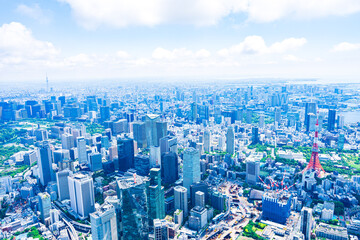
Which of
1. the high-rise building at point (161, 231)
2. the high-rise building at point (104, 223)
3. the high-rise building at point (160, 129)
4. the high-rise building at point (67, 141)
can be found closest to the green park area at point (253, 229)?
the high-rise building at point (161, 231)

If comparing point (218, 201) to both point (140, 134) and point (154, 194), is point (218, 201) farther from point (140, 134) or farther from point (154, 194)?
point (140, 134)

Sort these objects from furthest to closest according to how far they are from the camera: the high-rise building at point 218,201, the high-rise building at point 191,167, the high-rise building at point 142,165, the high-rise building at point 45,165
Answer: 1. the high-rise building at point 142,165
2. the high-rise building at point 45,165
3. the high-rise building at point 191,167
4. the high-rise building at point 218,201

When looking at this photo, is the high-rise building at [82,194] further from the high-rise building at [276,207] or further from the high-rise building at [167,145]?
the high-rise building at [276,207]

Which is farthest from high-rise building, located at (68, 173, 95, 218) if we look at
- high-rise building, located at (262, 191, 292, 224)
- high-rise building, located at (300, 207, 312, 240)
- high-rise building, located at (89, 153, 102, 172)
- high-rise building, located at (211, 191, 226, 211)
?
high-rise building, located at (300, 207, 312, 240)

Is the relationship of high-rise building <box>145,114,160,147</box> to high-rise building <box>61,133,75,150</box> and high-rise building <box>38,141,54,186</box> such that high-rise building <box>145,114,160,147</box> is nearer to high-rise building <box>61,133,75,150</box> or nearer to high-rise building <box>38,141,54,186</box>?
high-rise building <box>61,133,75,150</box>

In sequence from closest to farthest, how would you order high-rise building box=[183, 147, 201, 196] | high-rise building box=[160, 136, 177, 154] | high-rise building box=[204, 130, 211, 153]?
1. high-rise building box=[183, 147, 201, 196]
2. high-rise building box=[160, 136, 177, 154]
3. high-rise building box=[204, 130, 211, 153]

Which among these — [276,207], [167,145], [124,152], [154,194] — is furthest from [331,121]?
[154,194]
